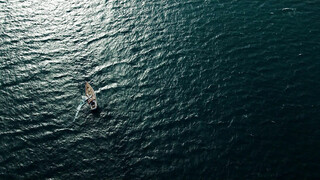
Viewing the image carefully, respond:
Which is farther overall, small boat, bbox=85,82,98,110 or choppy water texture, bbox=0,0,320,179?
small boat, bbox=85,82,98,110

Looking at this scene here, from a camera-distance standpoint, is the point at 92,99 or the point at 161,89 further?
the point at 161,89

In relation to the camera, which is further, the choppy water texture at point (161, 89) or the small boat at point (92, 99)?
the small boat at point (92, 99)

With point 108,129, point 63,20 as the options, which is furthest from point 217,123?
point 63,20

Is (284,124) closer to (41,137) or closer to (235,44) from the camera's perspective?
(235,44)

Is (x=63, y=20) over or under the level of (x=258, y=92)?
over

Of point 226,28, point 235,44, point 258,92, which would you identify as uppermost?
point 226,28

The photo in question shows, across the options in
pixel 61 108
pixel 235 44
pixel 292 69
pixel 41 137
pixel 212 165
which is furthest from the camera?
pixel 235 44

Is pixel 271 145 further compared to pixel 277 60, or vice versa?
pixel 277 60

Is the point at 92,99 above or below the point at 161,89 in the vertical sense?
below
